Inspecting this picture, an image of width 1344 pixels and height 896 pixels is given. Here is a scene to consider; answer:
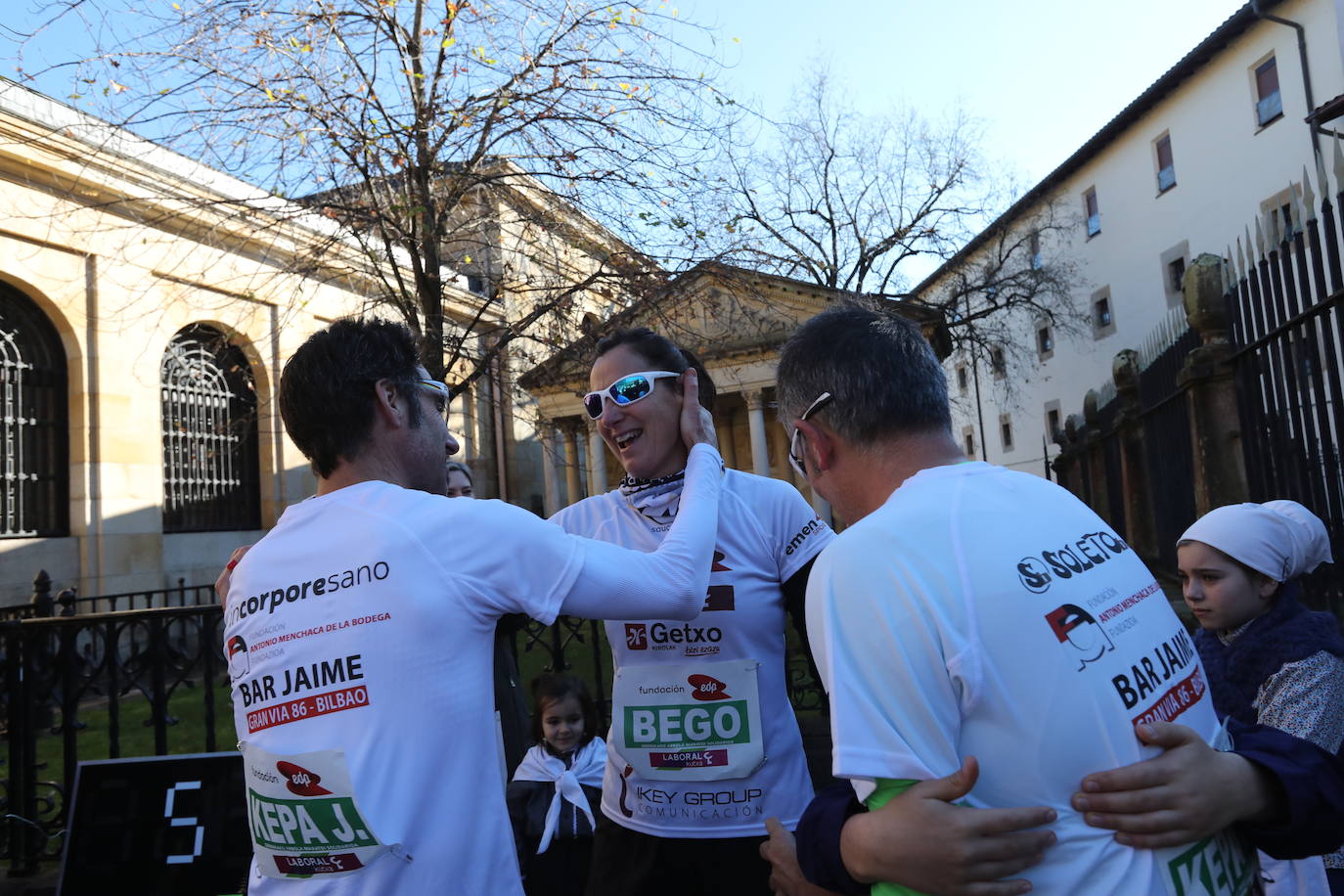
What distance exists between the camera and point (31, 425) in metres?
15.5

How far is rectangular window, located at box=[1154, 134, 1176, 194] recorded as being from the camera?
1248 inches

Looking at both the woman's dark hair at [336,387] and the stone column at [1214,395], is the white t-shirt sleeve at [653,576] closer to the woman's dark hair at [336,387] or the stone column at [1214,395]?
the woman's dark hair at [336,387]

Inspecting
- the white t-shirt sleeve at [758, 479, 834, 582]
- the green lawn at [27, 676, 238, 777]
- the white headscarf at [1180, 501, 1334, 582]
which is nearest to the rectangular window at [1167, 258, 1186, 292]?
the green lawn at [27, 676, 238, 777]

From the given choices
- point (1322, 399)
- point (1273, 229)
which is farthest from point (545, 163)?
point (1322, 399)

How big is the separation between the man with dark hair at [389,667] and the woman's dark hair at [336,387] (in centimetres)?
3

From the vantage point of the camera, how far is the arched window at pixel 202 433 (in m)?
17.5

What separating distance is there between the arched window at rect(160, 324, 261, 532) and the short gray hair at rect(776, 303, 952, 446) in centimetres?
1712

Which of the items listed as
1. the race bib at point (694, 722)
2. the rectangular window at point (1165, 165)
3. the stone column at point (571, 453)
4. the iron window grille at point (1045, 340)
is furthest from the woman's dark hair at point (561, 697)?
the iron window grille at point (1045, 340)

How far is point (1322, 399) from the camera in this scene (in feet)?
16.1

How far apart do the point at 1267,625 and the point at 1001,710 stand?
83.2 inches

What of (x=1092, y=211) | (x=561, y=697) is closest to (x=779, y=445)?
(x=1092, y=211)

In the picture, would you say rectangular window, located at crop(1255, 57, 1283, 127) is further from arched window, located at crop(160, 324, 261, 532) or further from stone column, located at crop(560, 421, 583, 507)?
arched window, located at crop(160, 324, 261, 532)

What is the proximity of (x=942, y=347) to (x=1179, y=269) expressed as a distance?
26.0 ft

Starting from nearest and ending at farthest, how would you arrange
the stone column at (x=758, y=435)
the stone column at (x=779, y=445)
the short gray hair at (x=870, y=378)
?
the short gray hair at (x=870, y=378)
the stone column at (x=758, y=435)
the stone column at (x=779, y=445)
